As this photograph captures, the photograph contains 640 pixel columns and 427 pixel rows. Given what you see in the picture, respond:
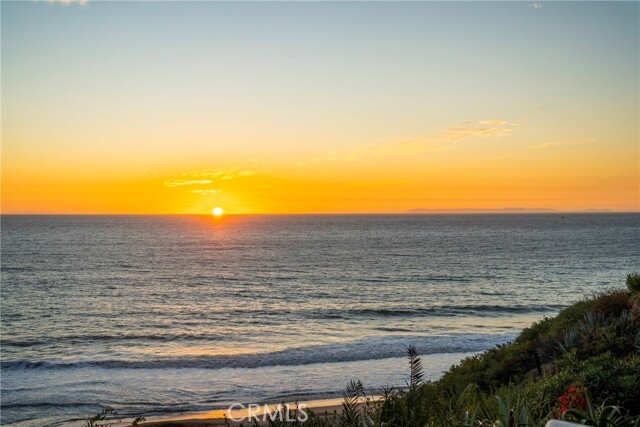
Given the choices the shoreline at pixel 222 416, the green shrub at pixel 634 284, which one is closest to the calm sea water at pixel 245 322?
the shoreline at pixel 222 416

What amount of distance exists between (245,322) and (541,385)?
28.1m

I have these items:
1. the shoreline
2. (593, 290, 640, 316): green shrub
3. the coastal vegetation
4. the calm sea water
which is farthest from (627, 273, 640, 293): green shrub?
the calm sea water

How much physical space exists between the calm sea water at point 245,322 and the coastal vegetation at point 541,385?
27.3 ft

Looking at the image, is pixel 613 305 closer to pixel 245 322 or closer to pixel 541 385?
pixel 541 385

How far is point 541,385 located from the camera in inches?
336

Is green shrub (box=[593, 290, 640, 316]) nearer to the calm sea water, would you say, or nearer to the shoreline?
the shoreline

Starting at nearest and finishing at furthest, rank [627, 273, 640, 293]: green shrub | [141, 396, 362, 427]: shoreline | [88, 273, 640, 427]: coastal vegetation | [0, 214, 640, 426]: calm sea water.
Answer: [88, 273, 640, 427]: coastal vegetation → [627, 273, 640, 293]: green shrub → [141, 396, 362, 427]: shoreline → [0, 214, 640, 426]: calm sea water

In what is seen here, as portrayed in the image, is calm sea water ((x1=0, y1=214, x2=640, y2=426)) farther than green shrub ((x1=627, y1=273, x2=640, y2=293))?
Yes

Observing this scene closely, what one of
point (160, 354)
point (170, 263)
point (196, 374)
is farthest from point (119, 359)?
point (170, 263)

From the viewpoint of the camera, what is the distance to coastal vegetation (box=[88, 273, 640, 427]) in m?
5.97

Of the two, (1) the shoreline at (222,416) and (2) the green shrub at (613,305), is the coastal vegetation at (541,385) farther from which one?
(1) the shoreline at (222,416)

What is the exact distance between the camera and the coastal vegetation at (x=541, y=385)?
19.6 feet

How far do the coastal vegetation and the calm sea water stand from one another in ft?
27.3

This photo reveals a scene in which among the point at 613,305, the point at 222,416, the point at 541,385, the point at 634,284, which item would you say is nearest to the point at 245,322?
the point at 222,416
